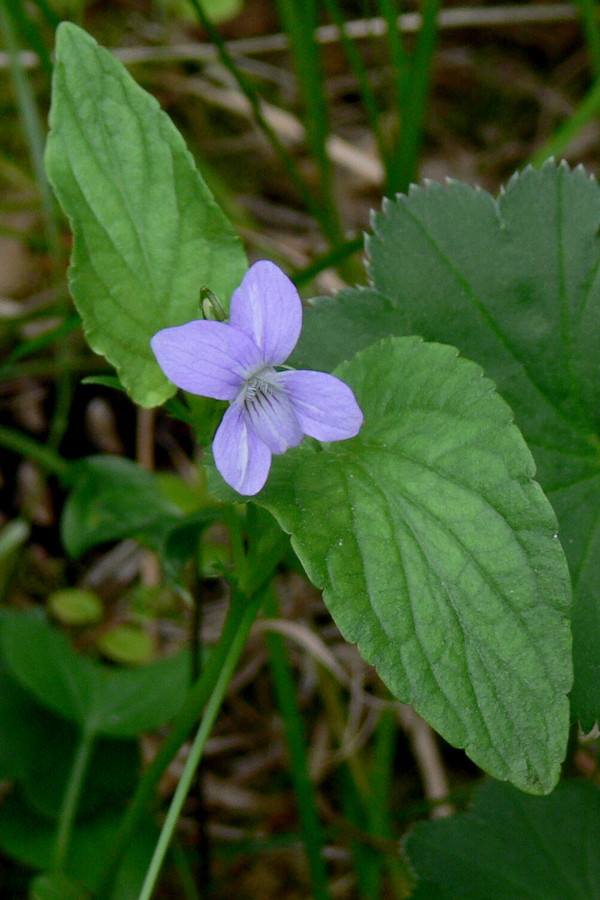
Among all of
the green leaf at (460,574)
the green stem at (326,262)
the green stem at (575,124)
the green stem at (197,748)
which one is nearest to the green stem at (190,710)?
the green stem at (197,748)

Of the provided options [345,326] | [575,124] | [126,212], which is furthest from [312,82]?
[126,212]

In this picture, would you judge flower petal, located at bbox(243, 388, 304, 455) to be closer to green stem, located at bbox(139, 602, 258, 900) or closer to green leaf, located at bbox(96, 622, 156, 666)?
green stem, located at bbox(139, 602, 258, 900)

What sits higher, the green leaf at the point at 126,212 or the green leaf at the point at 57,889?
the green leaf at the point at 126,212

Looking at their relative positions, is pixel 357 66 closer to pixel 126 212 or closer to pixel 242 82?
pixel 242 82

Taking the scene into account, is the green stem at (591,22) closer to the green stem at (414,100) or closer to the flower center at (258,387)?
the green stem at (414,100)

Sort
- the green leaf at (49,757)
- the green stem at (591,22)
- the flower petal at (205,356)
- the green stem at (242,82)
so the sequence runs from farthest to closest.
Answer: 1. the green stem at (591,22)
2. the green leaf at (49,757)
3. the green stem at (242,82)
4. the flower petal at (205,356)
